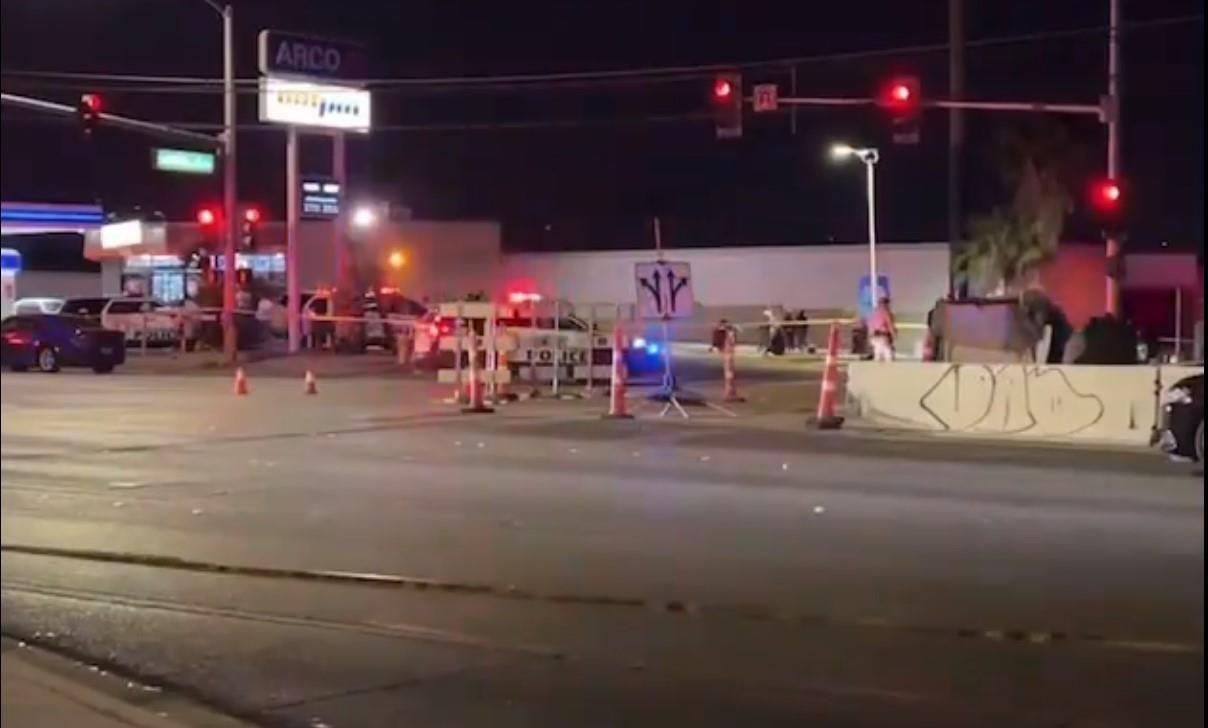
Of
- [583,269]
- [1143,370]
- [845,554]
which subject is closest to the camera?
[845,554]

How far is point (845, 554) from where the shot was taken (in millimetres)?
10641

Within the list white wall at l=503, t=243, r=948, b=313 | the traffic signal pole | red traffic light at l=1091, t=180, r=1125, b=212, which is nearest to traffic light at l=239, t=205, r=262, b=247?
the traffic signal pole

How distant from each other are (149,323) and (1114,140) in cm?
1728

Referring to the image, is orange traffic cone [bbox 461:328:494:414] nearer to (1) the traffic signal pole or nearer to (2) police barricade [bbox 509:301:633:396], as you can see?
(2) police barricade [bbox 509:301:633:396]

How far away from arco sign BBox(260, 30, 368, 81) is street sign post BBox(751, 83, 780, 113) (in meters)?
18.7

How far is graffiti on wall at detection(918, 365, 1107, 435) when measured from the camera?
19719 millimetres

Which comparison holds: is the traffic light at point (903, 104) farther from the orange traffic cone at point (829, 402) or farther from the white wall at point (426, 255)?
the white wall at point (426, 255)

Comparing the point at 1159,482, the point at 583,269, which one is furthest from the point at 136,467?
the point at 583,269

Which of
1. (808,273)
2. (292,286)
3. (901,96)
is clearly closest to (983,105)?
(901,96)

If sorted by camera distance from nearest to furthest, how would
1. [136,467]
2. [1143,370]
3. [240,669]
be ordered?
[240,669] < [136,467] < [1143,370]

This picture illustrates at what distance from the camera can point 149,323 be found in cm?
1681

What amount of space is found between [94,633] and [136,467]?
8361 mm

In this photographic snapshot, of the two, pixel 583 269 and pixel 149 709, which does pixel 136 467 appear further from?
pixel 583 269

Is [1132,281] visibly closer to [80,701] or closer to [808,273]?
[808,273]
